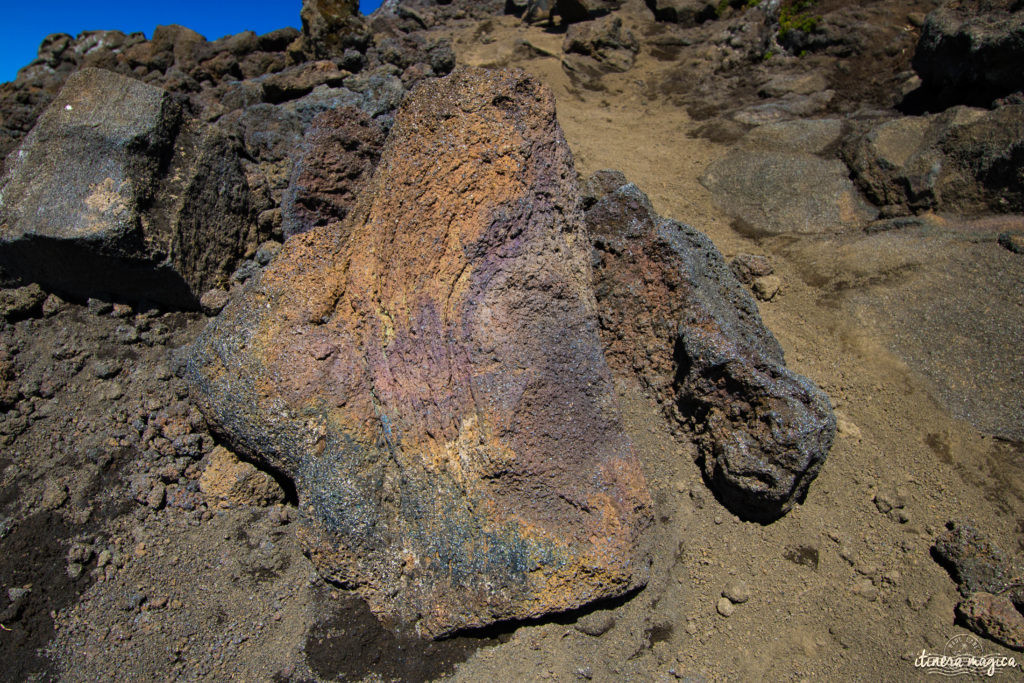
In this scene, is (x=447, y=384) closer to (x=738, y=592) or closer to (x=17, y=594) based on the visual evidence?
(x=738, y=592)

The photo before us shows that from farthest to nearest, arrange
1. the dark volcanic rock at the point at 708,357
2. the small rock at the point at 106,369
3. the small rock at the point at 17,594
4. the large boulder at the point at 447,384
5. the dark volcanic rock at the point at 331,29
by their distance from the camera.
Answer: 1. the dark volcanic rock at the point at 331,29
2. the small rock at the point at 106,369
3. the dark volcanic rock at the point at 708,357
4. the small rock at the point at 17,594
5. the large boulder at the point at 447,384

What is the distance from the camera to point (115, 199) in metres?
3.15

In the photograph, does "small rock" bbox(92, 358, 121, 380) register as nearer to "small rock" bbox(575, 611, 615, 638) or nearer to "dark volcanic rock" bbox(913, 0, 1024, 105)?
"small rock" bbox(575, 611, 615, 638)

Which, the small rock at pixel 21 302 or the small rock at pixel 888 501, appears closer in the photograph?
the small rock at pixel 888 501

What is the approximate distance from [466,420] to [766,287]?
2.35 metres

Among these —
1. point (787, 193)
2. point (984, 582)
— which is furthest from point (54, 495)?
point (787, 193)

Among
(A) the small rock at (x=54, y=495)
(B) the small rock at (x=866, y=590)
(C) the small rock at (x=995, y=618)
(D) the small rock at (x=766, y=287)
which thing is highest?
(A) the small rock at (x=54, y=495)

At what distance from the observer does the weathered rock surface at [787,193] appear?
14.3 feet

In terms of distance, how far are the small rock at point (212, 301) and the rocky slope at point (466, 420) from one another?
0.01 metres

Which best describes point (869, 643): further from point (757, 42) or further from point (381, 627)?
point (757, 42)

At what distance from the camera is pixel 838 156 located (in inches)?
192

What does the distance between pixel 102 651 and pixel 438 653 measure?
4.44 feet

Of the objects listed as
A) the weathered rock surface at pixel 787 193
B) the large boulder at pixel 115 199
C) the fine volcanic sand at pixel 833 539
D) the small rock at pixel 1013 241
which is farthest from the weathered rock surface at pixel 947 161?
the large boulder at pixel 115 199

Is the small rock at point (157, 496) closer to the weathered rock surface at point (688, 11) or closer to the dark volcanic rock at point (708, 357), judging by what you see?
the dark volcanic rock at point (708, 357)
